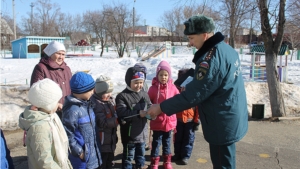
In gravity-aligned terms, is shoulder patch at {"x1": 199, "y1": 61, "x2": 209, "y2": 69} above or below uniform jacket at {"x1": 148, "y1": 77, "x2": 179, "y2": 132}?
above

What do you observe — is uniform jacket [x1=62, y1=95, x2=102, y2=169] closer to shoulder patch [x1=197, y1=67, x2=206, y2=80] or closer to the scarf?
the scarf

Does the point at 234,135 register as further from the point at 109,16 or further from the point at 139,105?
the point at 109,16

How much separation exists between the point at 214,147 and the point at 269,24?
4.52 metres

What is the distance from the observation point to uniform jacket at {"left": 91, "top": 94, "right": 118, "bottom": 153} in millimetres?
3070

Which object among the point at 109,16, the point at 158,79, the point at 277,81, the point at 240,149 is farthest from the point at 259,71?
the point at 109,16

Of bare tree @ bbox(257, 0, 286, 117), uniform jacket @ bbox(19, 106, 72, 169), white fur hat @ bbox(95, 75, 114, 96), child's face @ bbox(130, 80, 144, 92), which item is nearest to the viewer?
uniform jacket @ bbox(19, 106, 72, 169)

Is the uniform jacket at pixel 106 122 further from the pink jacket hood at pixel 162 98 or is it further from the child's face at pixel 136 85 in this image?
the pink jacket hood at pixel 162 98

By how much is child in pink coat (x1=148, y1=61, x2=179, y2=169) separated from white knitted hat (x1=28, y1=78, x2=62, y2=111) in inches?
65.8

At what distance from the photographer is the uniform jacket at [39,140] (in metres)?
2.19

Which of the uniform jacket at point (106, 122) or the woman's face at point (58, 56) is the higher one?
the woman's face at point (58, 56)

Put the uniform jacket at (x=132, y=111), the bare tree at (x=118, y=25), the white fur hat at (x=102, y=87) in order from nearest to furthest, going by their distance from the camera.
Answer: the white fur hat at (x=102, y=87), the uniform jacket at (x=132, y=111), the bare tree at (x=118, y=25)

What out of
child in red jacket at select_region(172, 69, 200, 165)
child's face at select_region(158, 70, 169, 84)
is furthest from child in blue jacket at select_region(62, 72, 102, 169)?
child in red jacket at select_region(172, 69, 200, 165)

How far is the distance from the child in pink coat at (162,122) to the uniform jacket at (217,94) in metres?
1.23

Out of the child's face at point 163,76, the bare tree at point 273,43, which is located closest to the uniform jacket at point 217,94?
the child's face at point 163,76
